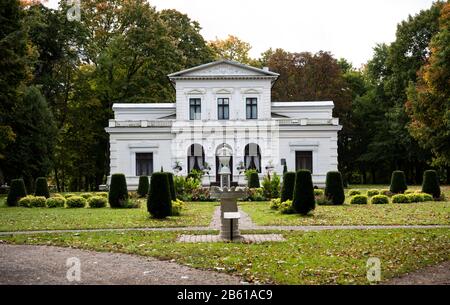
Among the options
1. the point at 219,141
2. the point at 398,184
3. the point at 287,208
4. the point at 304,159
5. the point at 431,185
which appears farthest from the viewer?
the point at 304,159

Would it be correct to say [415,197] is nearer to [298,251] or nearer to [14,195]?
[298,251]

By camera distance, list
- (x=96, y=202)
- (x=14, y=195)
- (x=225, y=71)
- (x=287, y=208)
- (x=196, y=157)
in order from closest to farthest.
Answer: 1. (x=287, y=208)
2. (x=96, y=202)
3. (x=14, y=195)
4. (x=196, y=157)
5. (x=225, y=71)

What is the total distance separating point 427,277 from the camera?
1028 cm

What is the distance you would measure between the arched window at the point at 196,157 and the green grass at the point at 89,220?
22181mm

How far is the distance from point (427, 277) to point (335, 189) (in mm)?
19069

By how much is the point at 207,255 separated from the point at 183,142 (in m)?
35.6

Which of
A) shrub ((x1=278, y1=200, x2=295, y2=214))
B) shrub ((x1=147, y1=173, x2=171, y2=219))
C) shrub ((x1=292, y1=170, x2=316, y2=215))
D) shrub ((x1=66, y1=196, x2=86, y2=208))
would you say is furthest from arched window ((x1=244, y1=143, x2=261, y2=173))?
shrub ((x1=147, y1=173, x2=171, y2=219))

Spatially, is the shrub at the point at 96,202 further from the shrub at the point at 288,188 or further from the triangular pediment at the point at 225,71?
the triangular pediment at the point at 225,71

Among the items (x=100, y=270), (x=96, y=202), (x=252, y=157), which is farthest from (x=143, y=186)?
(x=100, y=270)

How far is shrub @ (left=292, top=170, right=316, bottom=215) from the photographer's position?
22703 millimetres

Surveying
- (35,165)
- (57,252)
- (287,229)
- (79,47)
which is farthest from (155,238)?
(79,47)

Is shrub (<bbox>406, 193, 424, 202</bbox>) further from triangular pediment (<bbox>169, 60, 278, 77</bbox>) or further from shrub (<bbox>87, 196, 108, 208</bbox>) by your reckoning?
triangular pediment (<bbox>169, 60, 278, 77</bbox>)

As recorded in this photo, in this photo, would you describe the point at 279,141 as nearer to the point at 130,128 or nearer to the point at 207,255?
the point at 130,128

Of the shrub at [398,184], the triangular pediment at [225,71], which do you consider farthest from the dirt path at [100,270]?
the triangular pediment at [225,71]
